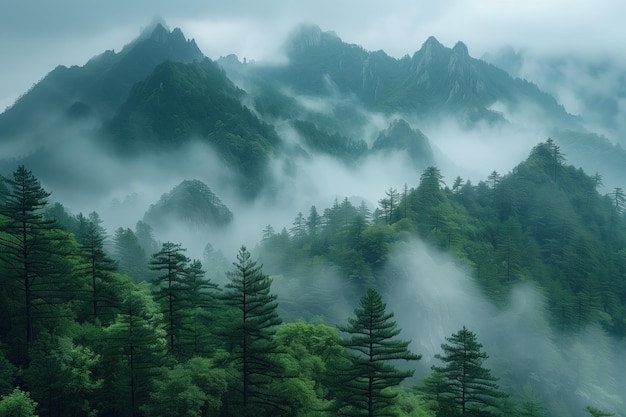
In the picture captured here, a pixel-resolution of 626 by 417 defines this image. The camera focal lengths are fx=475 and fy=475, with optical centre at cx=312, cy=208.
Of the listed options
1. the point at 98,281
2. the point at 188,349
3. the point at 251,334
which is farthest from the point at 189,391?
the point at 98,281

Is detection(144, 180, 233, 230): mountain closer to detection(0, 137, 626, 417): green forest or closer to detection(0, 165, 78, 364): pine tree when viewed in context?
detection(0, 137, 626, 417): green forest

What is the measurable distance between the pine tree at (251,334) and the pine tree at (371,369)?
582cm

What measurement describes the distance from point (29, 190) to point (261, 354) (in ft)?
76.9

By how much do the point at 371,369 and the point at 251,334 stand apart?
8959 mm

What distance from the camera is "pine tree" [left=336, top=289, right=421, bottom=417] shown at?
1259 inches

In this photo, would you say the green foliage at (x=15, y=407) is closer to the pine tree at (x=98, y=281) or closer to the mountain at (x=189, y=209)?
the pine tree at (x=98, y=281)

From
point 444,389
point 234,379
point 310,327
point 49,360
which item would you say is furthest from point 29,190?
point 444,389

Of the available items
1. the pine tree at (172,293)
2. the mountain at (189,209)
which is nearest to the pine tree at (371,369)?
the pine tree at (172,293)

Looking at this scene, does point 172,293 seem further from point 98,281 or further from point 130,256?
point 130,256

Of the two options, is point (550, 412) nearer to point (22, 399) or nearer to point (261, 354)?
point (261, 354)

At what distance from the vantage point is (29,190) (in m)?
39.2

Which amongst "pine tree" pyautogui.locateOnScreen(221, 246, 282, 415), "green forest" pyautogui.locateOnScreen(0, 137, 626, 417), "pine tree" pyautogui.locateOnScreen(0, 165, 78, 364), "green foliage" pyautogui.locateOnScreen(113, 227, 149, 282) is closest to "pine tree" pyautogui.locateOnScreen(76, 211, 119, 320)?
"green forest" pyautogui.locateOnScreen(0, 137, 626, 417)

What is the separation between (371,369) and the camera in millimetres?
31844

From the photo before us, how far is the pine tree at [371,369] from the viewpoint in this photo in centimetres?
3198
